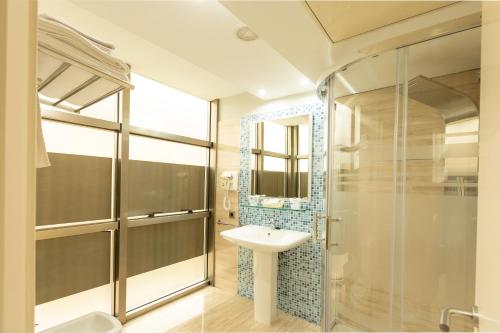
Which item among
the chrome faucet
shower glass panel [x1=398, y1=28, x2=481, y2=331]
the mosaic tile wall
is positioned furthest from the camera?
the chrome faucet

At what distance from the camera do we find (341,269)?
1689mm

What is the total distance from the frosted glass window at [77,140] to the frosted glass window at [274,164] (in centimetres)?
151

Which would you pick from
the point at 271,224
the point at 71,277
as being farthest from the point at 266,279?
the point at 71,277

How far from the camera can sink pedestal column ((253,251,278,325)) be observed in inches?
91.3

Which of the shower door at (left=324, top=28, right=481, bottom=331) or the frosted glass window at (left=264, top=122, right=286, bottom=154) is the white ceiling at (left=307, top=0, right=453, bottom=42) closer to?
the shower door at (left=324, top=28, right=481, bottom=331)

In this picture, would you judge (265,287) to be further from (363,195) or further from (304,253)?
(363,195)

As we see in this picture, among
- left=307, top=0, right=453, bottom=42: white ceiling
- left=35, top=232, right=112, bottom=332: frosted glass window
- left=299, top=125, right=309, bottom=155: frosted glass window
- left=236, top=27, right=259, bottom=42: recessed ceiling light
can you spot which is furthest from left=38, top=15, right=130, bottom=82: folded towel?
left=299, top=125, right=309, bottom=155: frosted glass window

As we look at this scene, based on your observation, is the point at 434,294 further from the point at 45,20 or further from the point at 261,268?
the point at 45,20

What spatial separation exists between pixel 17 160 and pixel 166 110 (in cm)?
249

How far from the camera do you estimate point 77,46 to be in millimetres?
952

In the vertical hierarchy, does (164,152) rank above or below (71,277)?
above

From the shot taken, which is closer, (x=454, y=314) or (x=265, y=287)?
(x=454, y=314)

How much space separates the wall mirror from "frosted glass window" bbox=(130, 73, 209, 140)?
30.8 inches

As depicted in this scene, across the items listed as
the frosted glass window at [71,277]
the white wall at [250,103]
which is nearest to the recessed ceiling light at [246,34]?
the white wall at [250,103]
